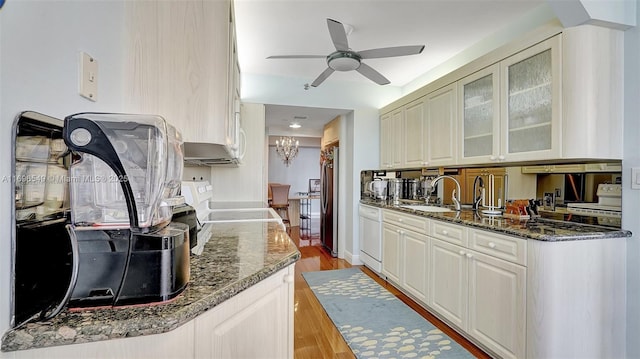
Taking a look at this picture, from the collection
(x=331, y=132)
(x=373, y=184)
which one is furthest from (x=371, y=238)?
(x=331, y=132)

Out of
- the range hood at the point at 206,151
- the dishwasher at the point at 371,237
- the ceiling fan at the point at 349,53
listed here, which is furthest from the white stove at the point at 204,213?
the dishwasher at the point at 371,237

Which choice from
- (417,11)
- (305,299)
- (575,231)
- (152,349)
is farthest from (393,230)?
(152,349)

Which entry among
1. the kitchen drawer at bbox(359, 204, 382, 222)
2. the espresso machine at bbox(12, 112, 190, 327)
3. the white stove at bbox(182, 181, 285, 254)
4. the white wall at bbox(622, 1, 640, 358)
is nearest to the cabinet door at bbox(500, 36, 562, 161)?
the white wall at bbox(622, 1, 640, 358)

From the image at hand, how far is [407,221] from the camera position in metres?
2.94

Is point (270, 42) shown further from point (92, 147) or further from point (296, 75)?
point (92, 147)

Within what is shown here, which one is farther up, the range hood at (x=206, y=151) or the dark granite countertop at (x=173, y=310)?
the range hood at (x=206, y=151)

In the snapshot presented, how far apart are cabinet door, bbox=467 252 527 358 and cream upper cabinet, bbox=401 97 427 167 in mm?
1410

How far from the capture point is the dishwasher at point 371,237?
3.55 metres

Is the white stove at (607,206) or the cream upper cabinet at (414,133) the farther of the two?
the cream upper cabinet at (414,133)

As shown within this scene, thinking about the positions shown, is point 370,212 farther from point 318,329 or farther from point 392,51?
point 392,51

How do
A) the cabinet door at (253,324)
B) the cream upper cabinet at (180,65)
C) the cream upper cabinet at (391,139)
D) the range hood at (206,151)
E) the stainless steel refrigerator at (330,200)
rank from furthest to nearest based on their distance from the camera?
the stainless steel refrigerator at (330,200) < the cream upper cabinet at (391,139) < the range hood at (206,151) < the cream upper cabinet at (180,65) < the cabinet door at (253,324)

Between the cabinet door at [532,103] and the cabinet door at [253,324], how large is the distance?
1.81 m

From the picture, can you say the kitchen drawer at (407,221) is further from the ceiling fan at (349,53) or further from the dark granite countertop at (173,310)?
the dark granite countertop at (173,310)

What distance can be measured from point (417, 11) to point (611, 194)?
1814 mm
